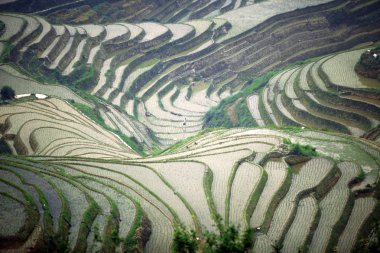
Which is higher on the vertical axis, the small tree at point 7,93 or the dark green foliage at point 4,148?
the small tree at point 7,93

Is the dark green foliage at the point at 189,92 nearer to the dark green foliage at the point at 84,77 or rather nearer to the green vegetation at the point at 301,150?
the dark green foliage at the point at 84,77

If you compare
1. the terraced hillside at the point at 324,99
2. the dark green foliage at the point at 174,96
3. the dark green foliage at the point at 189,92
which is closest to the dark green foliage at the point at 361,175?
the terraced hillside at the point at 324,99

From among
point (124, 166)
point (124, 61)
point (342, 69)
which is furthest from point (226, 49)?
point (124, 166)

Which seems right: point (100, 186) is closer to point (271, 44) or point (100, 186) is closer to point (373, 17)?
point (271, 44)

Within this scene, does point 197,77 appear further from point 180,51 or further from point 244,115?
point 244,115

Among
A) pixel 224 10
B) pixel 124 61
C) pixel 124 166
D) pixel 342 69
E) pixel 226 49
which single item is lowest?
pixel 124 166

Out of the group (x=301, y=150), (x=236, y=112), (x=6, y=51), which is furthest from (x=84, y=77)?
(x=301, y=150)
